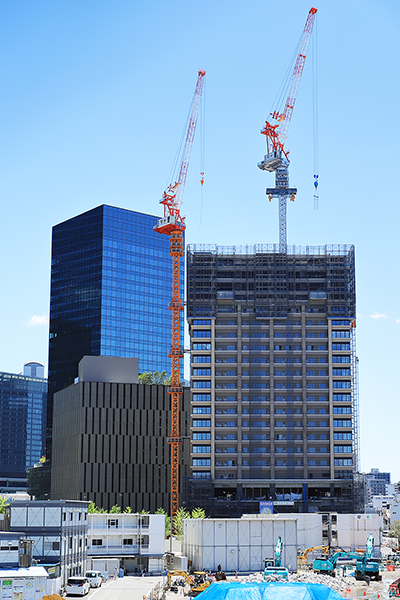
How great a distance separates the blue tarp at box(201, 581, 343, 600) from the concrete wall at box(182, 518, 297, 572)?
79.1 m

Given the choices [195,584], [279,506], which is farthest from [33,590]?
[279,506]

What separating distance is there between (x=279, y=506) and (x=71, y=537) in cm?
10824

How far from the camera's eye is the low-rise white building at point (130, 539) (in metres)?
130

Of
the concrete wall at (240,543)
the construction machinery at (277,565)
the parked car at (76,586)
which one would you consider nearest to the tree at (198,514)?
the concrete wall at (240,543)

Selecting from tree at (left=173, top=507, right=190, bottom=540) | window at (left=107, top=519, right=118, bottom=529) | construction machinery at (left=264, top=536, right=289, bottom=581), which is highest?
window at (left=107, top=519, right=118, bottom=529)

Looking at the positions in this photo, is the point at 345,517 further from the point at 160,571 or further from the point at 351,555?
the point at 160,571

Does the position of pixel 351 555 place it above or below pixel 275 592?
below

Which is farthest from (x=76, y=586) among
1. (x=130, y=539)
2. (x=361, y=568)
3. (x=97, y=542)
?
(x=361, y=568)

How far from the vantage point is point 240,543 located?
398 feet

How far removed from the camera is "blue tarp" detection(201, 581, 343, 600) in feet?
137

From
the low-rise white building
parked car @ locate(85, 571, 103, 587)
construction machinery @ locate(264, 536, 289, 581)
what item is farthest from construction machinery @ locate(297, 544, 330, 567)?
parked car @ locate(85, 571, 103, 587)

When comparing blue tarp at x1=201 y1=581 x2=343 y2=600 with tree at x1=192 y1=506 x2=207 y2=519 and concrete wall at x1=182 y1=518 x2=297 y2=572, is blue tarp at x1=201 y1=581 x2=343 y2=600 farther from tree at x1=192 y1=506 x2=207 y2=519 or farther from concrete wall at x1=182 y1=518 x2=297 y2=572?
tree at x1=192 y1=506 x2=207 y2=519

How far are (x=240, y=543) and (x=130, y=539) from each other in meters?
19.8

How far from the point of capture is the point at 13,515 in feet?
301
